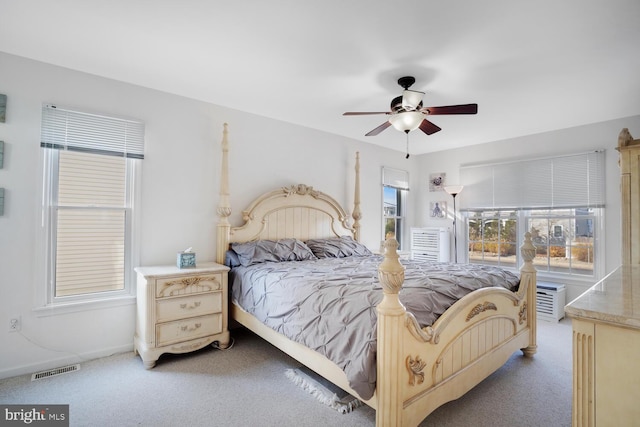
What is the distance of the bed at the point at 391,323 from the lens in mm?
1636

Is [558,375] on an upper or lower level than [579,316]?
lower

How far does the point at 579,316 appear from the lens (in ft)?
3.35

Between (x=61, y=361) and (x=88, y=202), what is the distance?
1358mm

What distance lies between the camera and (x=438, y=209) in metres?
5.61

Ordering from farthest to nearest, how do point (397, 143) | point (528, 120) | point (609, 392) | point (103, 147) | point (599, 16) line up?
point (397, 143), point (528, 120), point (103, 147), point (599, 16), point (609, 392)

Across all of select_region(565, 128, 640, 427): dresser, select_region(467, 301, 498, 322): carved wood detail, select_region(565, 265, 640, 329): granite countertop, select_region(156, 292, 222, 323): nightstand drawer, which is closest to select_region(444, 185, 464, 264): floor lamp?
select_region(467, 301, 498, 322): carved wood detail

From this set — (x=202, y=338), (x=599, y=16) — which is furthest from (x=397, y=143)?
(x=202, y=338)

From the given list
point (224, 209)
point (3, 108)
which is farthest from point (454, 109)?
point (3, 108)

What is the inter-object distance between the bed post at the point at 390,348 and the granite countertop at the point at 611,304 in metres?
0.73

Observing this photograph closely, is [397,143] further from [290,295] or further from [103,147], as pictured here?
[103,147]

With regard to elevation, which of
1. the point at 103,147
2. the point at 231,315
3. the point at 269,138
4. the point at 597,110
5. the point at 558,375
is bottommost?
the point at 558,375

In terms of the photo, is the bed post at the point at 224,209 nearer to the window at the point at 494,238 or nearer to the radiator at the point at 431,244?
the radiator at the point at 431,244

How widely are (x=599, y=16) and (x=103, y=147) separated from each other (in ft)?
12.6

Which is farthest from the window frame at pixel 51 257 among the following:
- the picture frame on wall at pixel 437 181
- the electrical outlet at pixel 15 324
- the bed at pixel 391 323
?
the picture frame on wall at pixel 437 181
